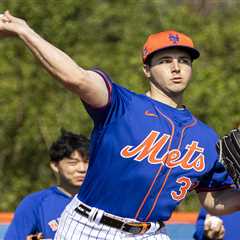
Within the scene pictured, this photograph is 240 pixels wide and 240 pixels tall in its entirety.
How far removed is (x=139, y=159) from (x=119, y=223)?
326 mm

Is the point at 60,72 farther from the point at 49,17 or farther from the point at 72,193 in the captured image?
the point at 49,17

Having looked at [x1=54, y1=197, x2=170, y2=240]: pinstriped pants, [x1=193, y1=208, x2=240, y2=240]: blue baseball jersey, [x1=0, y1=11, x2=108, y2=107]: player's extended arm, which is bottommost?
[x1=54, y1=197, x2=170, y2=240]: pinstriped pants

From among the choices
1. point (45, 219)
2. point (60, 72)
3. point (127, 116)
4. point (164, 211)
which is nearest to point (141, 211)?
point (164, 211)

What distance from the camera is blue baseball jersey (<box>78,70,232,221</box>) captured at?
16.1ft

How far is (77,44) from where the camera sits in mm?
10906

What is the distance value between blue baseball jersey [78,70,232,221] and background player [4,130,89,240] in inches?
47.6

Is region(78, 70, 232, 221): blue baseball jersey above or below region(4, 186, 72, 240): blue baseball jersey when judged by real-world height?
above

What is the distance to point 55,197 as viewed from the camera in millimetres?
6422

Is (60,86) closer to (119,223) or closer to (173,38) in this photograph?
(173,38)

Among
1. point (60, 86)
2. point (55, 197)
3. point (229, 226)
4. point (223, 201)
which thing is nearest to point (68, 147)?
point (55, 197)

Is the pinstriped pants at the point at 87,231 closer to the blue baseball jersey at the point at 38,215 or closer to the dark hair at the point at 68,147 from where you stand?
the blue baseball jersey at the point at 38,215

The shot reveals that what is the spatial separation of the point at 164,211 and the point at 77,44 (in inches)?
235

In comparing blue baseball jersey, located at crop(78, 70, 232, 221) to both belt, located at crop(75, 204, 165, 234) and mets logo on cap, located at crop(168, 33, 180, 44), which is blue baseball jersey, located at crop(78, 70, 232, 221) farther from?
mets logo on cap, located at crop(168, 33, 180, 44)

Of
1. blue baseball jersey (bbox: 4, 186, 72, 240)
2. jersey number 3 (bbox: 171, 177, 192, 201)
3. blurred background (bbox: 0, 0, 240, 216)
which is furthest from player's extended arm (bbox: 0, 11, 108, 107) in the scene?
blurred background (bbox: 0, 0, 240, 216)
